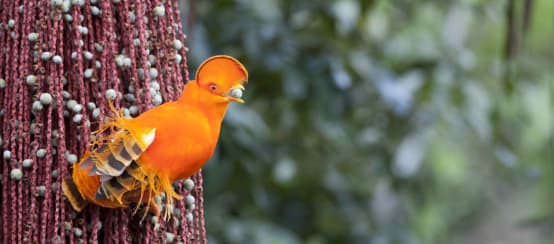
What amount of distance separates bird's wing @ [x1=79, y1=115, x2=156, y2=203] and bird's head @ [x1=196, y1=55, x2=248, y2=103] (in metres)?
0.09

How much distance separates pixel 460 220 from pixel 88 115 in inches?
261

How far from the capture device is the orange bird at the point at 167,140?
1.18 meters

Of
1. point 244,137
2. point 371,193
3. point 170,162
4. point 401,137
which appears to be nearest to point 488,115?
point 401,137

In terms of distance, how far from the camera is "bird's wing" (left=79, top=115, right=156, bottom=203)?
118 centimetres

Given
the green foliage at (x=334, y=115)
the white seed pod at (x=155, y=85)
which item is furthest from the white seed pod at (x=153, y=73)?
the green foliage at (x=334, y=115)

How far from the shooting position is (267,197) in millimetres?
3100

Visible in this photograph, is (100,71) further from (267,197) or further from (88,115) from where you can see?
(267,197)

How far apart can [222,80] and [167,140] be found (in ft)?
0.35

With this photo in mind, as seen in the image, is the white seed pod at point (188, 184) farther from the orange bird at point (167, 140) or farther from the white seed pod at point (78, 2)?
the white seed pod at point (78, 2)

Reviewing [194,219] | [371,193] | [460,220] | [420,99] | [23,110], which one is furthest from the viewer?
[460,220]

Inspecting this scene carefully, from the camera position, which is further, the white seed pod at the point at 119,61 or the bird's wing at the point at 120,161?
the white seed pod at the point at 119,61

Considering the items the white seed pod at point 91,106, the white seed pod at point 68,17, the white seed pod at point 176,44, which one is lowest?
the white seed pod at point 91,106

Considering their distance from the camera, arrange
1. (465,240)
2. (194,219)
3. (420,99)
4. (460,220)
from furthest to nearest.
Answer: (465,240) → (460,220) → (420,99) → (194,219)

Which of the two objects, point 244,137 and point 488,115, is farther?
point 488,115
